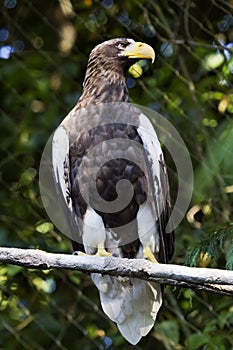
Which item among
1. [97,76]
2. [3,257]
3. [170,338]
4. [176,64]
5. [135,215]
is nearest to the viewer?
[3,257]

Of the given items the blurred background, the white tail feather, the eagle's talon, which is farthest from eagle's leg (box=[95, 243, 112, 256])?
the blurred background

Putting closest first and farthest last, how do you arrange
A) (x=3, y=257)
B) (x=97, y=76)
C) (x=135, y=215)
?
(x=3, y=257) < (x=135, y=215) < (x=97, y=76)

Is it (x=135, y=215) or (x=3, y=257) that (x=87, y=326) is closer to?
(x=135, y=215)

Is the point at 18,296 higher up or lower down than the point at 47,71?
lower down

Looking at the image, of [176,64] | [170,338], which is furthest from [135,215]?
[176,64]

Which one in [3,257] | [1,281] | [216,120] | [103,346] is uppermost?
[3,257]

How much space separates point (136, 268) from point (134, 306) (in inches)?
22.9

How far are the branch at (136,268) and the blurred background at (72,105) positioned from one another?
92 centimetres

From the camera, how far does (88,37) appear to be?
2900 millimetres

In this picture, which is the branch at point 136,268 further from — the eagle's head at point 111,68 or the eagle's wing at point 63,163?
the eagle's head at point 111,68

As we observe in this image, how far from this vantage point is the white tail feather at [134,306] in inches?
92.4

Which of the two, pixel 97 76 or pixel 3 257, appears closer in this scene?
pixel 3 257

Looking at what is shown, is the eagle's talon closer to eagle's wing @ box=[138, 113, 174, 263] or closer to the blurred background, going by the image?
eagle's wing @ box=[138, 113, 174, 263]

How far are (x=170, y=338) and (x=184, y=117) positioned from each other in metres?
0.63
